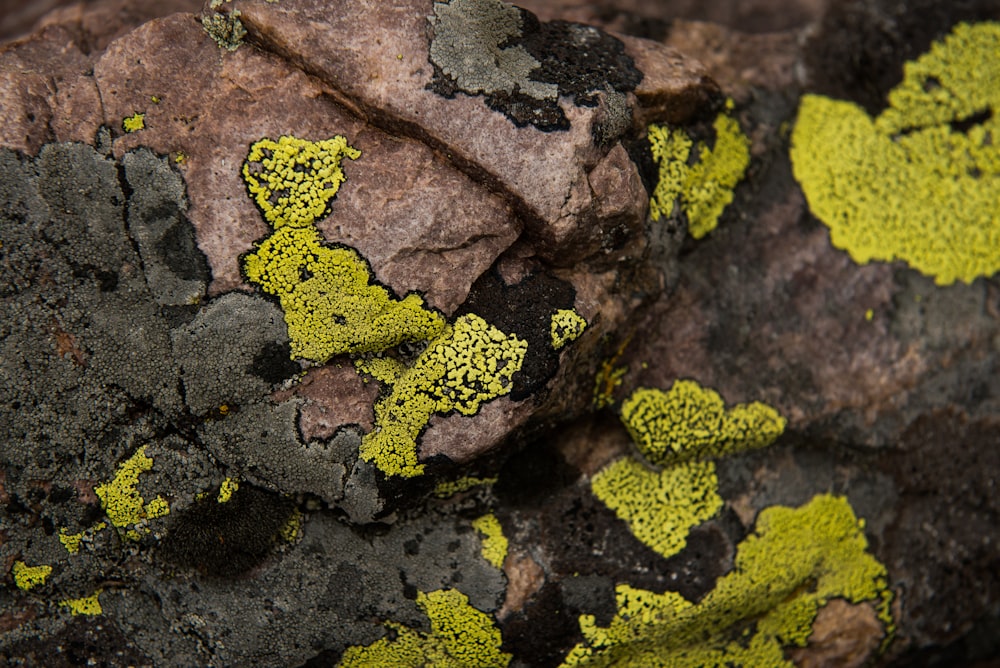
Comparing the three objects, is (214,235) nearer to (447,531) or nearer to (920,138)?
(447,531)

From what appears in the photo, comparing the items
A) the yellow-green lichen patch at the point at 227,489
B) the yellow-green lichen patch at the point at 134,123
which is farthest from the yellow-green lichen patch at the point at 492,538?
the yellow-green lichen patch at the point at 134,123

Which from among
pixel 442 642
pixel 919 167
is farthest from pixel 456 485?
pixel 919 167

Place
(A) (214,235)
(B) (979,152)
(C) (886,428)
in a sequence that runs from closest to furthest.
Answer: (A) (214,235)
(C) (886,428)
(B) (979,152)

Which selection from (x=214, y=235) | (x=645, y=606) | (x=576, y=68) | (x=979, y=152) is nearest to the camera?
(x=214, y=235)

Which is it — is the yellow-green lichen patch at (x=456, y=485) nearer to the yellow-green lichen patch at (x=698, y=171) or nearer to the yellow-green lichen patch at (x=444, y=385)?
the yellow-green lichen patch at (x=444, y=385)

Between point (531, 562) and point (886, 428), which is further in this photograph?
point (886, 428)

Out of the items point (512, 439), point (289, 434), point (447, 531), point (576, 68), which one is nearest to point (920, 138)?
point (576, 68)
